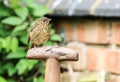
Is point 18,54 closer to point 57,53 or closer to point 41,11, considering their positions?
point 41,11

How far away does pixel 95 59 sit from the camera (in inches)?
110

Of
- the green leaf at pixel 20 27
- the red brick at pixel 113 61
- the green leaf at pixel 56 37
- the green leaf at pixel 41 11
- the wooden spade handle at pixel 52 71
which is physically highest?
the green leaf at pixel 41 11

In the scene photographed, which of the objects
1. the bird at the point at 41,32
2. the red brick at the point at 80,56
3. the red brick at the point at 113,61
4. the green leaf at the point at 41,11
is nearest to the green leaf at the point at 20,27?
the green leaf at the point at 41,11

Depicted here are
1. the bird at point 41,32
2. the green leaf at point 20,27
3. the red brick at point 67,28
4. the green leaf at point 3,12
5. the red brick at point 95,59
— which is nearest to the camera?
the bird at point 41,32

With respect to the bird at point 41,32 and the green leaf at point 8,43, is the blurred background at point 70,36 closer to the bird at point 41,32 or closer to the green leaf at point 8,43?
the green leaf at point 8,43

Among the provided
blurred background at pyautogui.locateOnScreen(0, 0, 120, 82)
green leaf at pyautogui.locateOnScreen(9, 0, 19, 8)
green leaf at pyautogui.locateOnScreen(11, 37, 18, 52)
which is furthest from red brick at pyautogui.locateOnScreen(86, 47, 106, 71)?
green leaf at pyautogui.locateOnScreen(9, 0, 19, 8)

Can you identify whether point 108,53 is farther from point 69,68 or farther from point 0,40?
point 0,40

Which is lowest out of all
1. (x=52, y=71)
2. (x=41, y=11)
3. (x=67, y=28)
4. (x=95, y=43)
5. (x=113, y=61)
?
(x=52, y=71)

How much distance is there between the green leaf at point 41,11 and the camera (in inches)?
115

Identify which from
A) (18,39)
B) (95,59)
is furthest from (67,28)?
(18,39)

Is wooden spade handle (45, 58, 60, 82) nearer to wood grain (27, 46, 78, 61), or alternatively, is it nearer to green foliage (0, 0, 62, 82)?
wood grain (27, 46, 78, 61)

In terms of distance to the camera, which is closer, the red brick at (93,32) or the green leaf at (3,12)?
the red brick at (93,32)

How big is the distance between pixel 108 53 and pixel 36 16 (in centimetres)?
66

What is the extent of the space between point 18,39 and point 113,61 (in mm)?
789
